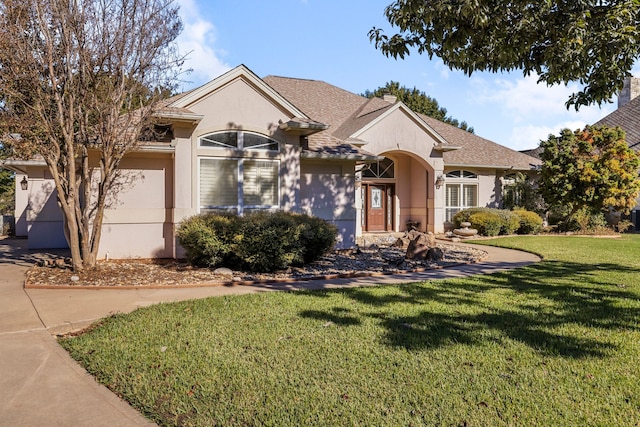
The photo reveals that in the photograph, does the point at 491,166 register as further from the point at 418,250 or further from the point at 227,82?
the point at 227,82

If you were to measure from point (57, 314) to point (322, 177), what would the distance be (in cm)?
939

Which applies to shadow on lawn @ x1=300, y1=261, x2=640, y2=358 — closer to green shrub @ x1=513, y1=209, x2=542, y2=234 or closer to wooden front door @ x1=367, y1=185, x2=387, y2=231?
green shrub @ x1=513, y1=209, x2=542, y2=234

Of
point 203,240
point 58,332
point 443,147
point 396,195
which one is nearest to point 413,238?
point 203,240

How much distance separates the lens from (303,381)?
422 centimetres

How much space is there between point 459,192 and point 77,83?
17261mm

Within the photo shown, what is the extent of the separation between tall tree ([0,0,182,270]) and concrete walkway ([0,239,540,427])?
255cm

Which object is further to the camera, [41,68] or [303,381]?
[41,68]

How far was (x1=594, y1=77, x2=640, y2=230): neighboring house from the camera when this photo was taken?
2852 centimetres

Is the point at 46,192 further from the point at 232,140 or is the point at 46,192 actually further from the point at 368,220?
the point at 368,220

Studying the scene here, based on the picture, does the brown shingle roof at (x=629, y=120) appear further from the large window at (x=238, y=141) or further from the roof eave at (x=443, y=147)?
the large window at (x=238, y=141)

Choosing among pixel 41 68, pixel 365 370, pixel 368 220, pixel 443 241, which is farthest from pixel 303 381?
pixel 368 220

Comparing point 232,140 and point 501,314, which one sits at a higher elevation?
point 232,140

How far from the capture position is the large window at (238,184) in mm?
12766

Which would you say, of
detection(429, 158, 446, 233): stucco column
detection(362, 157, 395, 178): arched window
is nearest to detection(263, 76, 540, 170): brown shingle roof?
detection(429, 158, 446, 233): stucco column
